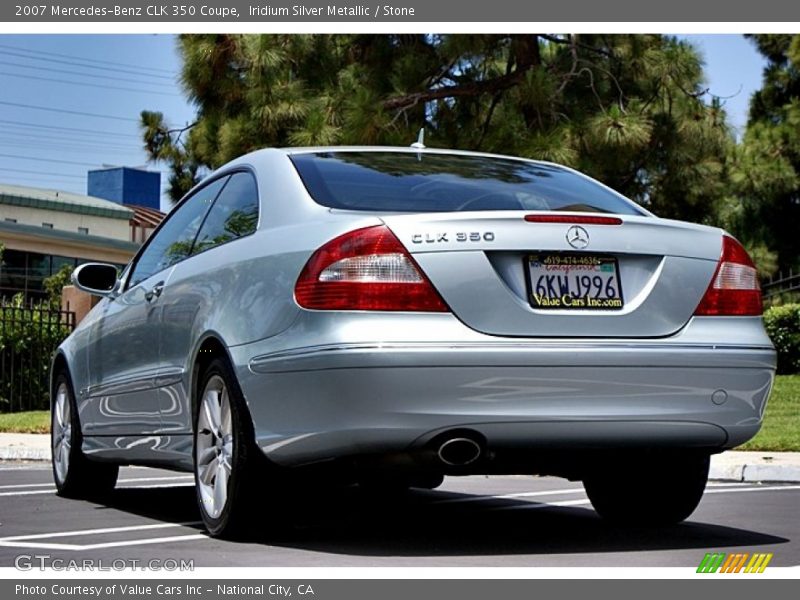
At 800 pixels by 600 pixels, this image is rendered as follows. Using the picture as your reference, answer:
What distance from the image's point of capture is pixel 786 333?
72.4 ft

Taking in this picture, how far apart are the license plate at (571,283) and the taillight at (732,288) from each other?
0.41 m

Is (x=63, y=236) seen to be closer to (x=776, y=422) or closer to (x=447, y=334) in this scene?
(x=776, y=422)

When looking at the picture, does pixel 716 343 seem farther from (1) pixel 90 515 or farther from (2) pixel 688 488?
(1) pixel 90 515

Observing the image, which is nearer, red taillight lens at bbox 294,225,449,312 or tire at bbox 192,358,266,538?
red taillight lens at bbox 294,225,449,312

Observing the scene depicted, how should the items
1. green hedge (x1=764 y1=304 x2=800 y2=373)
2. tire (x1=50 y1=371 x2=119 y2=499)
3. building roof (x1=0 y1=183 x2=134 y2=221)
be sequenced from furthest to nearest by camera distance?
building roof (x1=0 y1=183 x2=134 y2=221)
green hedge (x1=764 y1=304 x2=800 y2=373)
tire (x1=50 y1=371 x2=119 y2=499)

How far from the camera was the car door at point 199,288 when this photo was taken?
6359mm

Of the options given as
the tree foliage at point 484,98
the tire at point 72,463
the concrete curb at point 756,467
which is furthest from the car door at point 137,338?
the tree foliage at point 484,98

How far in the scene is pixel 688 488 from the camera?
270 inches

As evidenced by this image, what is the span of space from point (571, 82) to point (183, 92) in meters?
6.18

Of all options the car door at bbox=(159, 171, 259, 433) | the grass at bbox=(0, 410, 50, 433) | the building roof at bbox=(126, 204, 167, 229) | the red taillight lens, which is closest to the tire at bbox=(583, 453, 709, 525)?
the red taillight lens

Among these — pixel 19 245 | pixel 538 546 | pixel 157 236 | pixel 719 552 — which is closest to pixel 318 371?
pixel 538 546

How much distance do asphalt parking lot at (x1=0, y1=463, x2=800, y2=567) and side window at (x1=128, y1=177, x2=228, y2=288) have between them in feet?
4.19

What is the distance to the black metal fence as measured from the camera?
20.1m

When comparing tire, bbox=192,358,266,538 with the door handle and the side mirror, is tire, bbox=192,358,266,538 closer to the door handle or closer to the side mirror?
the door handle
